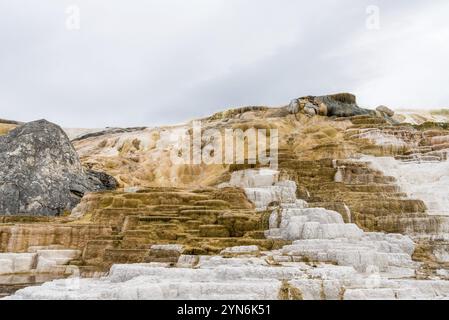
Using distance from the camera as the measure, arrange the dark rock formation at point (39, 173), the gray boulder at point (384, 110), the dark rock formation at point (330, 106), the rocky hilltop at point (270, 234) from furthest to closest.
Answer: the gray boulder at point (384, 110)
the dark rock formation at point (330, 106)
the dark rock formation at point (39, 173)
the rocky hilltop at point (270, 234)

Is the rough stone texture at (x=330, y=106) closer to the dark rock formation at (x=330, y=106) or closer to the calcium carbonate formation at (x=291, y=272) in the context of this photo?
the dark rock formation at (x=330, y=106)

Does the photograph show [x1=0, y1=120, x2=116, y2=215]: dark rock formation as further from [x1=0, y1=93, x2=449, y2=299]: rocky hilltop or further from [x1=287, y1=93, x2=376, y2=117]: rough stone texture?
[x1=287, y1=93, x2=376, y2=117]: rough stone texture

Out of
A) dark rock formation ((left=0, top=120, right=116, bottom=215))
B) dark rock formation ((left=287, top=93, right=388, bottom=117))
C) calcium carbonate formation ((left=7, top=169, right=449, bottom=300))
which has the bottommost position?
calcium carbonate formation ((left=7, top=169, right=449, bottom=300))

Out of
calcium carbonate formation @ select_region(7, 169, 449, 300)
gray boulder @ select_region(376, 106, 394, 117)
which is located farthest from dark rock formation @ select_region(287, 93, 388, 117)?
calcium carbonate formation @ select_region(7, 169, 449, 300)

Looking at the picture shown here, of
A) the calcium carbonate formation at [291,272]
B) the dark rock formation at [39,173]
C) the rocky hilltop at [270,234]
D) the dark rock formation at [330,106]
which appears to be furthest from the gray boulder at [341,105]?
the calcium carbonate formation at [291,272]

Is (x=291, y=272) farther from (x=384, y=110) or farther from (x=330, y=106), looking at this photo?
(x=384, y=110)

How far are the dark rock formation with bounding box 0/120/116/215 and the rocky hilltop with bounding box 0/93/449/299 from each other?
1.57 ft

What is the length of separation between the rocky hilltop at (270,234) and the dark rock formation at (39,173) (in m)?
0.48

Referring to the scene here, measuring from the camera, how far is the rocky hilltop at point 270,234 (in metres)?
13.4

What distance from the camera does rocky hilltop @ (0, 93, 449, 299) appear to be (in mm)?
13359

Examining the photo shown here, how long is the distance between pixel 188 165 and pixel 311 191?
15749mm

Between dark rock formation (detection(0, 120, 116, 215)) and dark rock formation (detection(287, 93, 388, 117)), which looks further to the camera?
dark rock formation (detection(287, 93, 388, 117))

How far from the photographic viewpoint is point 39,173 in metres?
28.4
